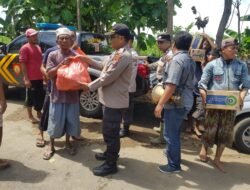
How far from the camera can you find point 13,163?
4555mm

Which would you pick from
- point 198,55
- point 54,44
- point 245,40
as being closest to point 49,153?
point 198,55

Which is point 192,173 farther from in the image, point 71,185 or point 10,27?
point 10,27

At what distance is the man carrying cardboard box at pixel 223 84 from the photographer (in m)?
4.28

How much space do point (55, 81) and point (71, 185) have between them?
1.40 meters

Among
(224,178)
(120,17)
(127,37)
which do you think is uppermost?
(120,17)

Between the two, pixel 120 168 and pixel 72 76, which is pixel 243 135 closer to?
pixel 120 168

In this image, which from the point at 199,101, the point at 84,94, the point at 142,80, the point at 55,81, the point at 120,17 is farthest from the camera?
the point at 120,17

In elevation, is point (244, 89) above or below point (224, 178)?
above

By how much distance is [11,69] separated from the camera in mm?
7523

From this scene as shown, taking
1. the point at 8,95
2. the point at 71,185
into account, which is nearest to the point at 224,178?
the point at 71,185

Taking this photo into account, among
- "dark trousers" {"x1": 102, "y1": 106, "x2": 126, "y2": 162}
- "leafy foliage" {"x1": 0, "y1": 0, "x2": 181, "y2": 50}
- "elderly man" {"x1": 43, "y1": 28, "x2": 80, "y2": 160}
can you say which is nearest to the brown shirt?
"elderly man" {"x1": 43, "y1": 28, "x2": 80, "y2": 160}

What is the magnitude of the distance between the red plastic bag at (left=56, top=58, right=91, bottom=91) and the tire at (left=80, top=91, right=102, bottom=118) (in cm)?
206

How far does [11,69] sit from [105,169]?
4223 mm

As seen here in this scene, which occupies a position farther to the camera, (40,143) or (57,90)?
(40,143)
